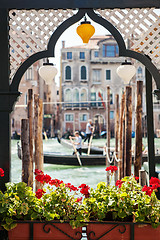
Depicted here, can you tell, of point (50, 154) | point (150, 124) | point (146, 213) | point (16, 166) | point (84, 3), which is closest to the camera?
point (146, 213)

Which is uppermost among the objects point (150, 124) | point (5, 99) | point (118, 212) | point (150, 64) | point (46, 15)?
point (46, 15)

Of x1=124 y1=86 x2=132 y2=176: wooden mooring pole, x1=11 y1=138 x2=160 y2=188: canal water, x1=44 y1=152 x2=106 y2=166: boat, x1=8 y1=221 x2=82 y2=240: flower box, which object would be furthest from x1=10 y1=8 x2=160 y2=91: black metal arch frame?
x1=44 y1=152 x2=106 y2=166: boat

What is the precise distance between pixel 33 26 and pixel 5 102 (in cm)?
68

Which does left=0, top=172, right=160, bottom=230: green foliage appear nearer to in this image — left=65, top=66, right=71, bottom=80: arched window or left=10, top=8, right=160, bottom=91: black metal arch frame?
left=10, top=8, right=160, bottom=91: black metal arch frame

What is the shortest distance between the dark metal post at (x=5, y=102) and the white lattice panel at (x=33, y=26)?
2.7 inches

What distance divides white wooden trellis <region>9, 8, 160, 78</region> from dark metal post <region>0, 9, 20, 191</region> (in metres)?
0.07

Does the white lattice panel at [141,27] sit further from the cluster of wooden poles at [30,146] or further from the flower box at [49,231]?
the cluster of wooden poles at [30,146]

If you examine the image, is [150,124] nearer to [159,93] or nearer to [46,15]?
[159,93]

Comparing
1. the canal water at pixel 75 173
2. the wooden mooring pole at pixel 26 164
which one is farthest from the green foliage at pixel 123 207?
the canal water at pixel 75 173

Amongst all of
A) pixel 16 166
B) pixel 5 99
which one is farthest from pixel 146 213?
pixel 16 166

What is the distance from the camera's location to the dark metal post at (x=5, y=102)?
250 cm

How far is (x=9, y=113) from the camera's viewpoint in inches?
99.3

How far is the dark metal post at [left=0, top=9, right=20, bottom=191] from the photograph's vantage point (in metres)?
2.50

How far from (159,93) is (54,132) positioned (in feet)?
83.7
